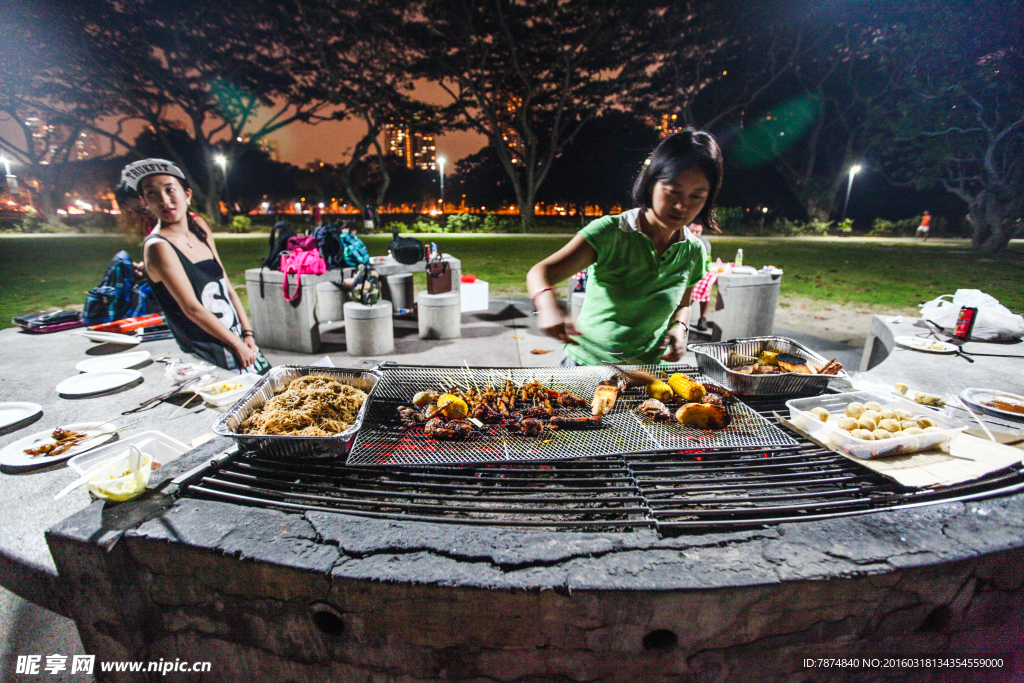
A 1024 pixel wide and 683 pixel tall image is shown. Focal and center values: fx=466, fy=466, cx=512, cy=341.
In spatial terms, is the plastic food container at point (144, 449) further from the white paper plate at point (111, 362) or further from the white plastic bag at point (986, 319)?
the white plastic bag at point (986, 319)

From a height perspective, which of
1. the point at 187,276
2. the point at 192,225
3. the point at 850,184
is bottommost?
the point at 187,276

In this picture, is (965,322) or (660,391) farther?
(965,322)

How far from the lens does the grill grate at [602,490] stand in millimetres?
1870

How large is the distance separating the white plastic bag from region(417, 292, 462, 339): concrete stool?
6.20 meters

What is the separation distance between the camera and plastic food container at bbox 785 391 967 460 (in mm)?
2137

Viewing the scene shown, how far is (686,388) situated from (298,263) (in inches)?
235

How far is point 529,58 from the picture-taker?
23.8 meters

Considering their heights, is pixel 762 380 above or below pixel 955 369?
above

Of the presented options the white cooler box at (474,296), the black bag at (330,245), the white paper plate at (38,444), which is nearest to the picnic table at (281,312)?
the black bag at (330,245)

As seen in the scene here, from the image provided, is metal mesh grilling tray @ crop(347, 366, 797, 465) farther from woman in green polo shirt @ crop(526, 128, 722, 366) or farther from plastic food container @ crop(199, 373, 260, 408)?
plastic food container @ crop(199, 373, 260, 408)

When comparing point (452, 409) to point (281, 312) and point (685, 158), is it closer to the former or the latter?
point (685, 158)

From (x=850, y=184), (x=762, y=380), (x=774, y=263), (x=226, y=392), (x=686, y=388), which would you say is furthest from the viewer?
(x=850, y=184)

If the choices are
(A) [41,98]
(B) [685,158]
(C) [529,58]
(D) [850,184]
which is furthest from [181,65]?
(D) [850,184]

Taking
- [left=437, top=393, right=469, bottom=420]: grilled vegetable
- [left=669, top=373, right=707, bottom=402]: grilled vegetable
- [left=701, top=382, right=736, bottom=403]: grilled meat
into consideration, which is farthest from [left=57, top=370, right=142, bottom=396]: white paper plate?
[left=701, top=382, right=736, bottom=403]: grilled meat
